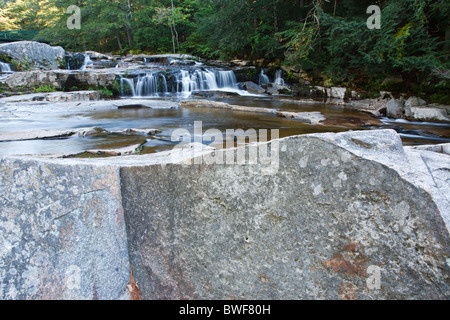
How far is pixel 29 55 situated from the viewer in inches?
649

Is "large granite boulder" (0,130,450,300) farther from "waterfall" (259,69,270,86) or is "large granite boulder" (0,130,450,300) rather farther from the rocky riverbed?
"waterfall" (259,69,270,86)

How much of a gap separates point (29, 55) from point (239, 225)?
2027 centimetres

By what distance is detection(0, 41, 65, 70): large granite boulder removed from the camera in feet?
52.9

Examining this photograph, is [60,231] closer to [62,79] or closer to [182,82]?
[62,79]

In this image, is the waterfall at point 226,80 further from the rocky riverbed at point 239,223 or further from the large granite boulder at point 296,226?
the large granite boulder at point 296,226

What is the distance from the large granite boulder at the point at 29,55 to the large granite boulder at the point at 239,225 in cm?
1921

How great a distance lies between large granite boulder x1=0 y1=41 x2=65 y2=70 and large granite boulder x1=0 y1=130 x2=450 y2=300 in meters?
19.2

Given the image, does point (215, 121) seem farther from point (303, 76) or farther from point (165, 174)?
point (303, 76)

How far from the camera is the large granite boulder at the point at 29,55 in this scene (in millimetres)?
16125

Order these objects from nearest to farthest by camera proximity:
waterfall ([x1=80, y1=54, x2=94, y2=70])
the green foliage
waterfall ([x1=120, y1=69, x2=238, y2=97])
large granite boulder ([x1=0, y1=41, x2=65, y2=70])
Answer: the green foliage
waterfall ([x1=120, y1=69, x2=238, y2=97])
large granite boulder ([x1=0, y1=41, x2=65, y2=70])
waterfall ([x1=80, y1=54, x2=94, y2=70])

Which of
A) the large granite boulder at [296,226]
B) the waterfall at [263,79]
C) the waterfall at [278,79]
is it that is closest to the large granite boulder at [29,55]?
the waterfall at [263,79]

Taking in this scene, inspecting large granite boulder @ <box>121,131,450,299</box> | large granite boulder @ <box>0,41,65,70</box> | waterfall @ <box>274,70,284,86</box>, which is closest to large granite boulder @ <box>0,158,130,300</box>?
large granite boulder @ <box>121,131,450,299</box>
